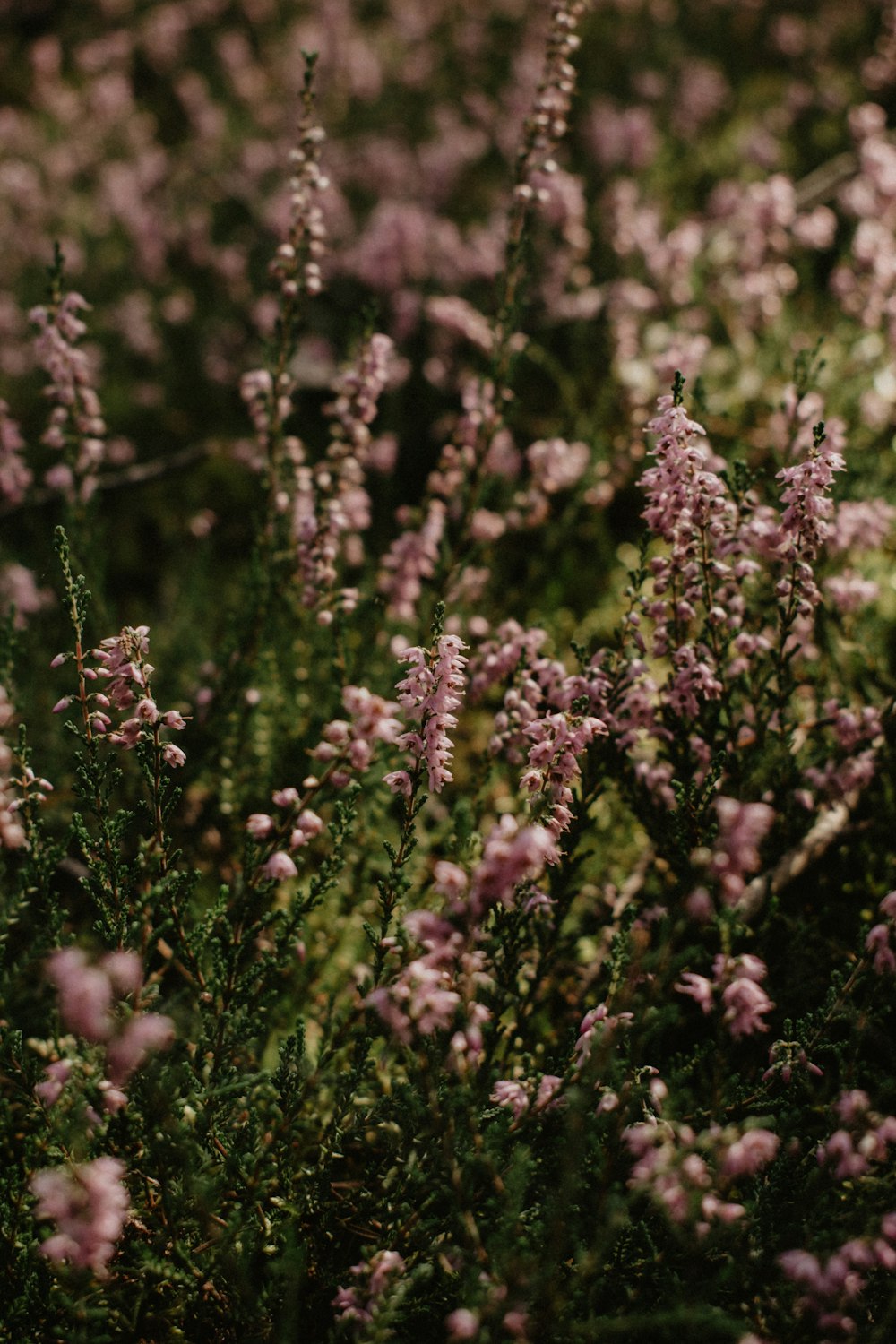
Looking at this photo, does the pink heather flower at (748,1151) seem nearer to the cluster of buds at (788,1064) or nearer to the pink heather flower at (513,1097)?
the cluster of buds at (788,1064)

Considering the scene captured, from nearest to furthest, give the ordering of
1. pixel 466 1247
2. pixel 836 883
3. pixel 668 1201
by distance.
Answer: pixel 668 1201, pixel 466 1247, pixel 836 883

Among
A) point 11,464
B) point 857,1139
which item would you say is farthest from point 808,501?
point 11,464

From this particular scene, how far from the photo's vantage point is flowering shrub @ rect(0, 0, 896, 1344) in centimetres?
209

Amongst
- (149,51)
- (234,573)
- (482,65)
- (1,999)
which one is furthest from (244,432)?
(149,51)

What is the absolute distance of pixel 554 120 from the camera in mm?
3562

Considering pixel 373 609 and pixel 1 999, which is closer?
pixel 1 999

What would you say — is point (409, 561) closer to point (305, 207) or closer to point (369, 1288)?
point (305, 207)

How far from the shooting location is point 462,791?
3.94 meters

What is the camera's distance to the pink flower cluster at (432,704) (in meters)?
2.16

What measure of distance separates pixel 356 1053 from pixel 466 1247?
0.50 m

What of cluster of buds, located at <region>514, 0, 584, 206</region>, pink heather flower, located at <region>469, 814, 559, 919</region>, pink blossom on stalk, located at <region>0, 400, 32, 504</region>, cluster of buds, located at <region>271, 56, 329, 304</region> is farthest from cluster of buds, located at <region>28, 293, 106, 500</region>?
pink heather flower, located at <region>469, 814, 559, 919</region>

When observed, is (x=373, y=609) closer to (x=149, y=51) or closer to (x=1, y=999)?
(x=1, y=999)

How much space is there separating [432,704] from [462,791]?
5.93 ft

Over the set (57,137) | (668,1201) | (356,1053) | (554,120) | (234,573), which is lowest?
(668,1201)
